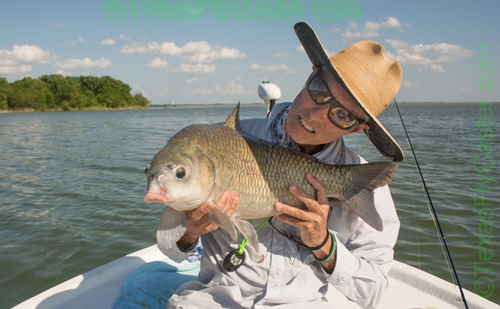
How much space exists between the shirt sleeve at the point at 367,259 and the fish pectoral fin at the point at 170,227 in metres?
1.01

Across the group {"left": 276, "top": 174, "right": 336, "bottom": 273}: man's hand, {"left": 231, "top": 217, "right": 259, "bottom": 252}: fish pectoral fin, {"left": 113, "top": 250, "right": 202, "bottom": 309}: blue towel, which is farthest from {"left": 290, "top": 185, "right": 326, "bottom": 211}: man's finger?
{"left": 113, "top": 250, "right": 202, "bottom": 309}: blue towel

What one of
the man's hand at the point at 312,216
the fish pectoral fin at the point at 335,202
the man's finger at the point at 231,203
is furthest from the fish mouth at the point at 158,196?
the fish pectoral fin at the point at 335,202

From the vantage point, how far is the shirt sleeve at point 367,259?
2064 mm

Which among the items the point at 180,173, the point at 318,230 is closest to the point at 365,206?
the point at 318,230

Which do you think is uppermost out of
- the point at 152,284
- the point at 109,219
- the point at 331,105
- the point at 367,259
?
the point at 331,105

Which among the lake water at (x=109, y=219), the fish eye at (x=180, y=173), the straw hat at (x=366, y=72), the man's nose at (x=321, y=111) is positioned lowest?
the lake water at (x=109, y=219)

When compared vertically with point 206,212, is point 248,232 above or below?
below

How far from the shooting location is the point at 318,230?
6.34 ft

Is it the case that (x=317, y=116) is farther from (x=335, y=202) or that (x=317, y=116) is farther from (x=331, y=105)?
(x=335, y=202)

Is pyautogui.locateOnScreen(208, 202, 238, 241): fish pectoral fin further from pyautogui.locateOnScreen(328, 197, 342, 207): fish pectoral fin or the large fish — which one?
pyautogui.locateOnScreen(328, 197, 342, 207): fish pectoral fin

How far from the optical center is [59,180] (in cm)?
1005

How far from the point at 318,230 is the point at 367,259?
571 mm

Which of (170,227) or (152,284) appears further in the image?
(152,284)

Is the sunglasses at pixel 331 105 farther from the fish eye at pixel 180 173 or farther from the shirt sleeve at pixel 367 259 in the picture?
the fish eye at pixel 180 173
